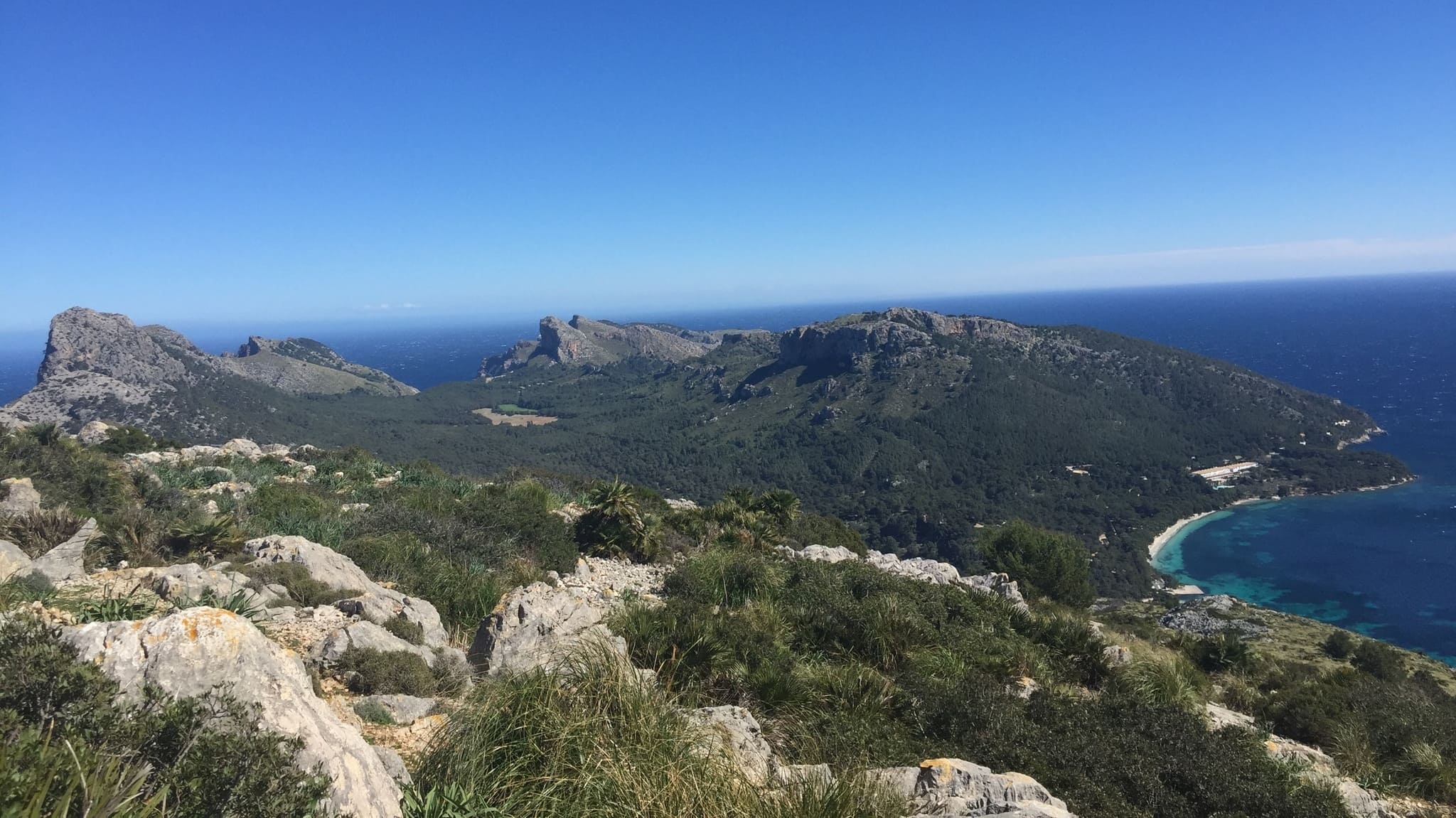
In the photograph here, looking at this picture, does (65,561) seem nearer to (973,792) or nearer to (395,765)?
(395,765)

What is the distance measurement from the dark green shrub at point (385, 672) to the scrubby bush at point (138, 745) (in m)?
3.08

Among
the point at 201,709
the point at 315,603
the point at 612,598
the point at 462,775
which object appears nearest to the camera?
the point at 201,709

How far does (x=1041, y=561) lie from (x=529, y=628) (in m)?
22.7

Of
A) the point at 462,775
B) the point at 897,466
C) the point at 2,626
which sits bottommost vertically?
the point at 897,466

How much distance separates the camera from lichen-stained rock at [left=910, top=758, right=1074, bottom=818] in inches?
170

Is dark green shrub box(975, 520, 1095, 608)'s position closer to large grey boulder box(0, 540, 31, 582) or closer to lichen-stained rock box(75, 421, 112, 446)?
large grey boulder box(0, 540, 31, 582)

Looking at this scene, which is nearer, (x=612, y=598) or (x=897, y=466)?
(x=612, y=598)

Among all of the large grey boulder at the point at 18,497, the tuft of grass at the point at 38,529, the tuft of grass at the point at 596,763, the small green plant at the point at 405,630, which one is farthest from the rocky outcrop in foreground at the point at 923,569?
the large grey boulder at the point at 18,497

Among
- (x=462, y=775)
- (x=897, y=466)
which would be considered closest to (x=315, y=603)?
(x=462, y=775)

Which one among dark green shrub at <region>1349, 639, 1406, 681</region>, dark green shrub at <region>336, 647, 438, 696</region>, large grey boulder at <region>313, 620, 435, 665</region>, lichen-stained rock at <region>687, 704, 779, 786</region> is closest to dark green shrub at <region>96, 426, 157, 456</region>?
large grey boulder at <region>313, 620, 435, 665</region>

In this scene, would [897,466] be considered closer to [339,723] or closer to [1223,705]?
[1223,705]

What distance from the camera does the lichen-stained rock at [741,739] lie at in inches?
156

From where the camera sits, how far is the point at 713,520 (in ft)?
57.1

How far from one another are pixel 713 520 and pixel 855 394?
112859 mm
